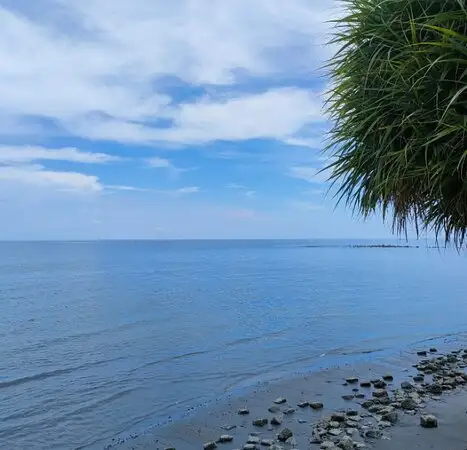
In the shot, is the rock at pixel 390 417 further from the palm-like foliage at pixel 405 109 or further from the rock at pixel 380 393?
the palm-like foliage at pixel 405 109

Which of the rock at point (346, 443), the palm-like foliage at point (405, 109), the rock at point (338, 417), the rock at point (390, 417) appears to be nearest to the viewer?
the palm-like foliage at point (405, 109)

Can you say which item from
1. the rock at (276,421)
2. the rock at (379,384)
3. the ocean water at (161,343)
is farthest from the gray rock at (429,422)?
the ocean water at (161,343)

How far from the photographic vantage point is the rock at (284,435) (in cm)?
836

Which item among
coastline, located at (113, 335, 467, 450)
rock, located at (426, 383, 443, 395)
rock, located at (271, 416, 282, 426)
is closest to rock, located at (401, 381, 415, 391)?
coastline, located at (113, 335, 467, 450)

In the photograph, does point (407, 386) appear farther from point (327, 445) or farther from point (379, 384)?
point (327, 445)

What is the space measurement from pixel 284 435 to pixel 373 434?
154cm

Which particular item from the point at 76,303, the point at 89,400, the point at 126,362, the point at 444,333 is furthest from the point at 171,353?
the point at 76,303

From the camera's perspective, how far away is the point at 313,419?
31.3ft

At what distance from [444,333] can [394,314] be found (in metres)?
5.56

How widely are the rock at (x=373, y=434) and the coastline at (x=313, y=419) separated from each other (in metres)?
0.02

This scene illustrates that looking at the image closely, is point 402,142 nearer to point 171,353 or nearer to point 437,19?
point 437,19

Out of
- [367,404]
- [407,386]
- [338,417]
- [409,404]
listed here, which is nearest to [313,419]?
[338,417]

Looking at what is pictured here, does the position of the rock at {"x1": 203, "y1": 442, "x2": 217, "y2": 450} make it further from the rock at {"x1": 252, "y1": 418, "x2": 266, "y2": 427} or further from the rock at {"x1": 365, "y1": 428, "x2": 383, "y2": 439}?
the rock at {"x1": 365, "y1": 428, "x2": 383, "y2": 439}

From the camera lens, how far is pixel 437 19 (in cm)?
470
